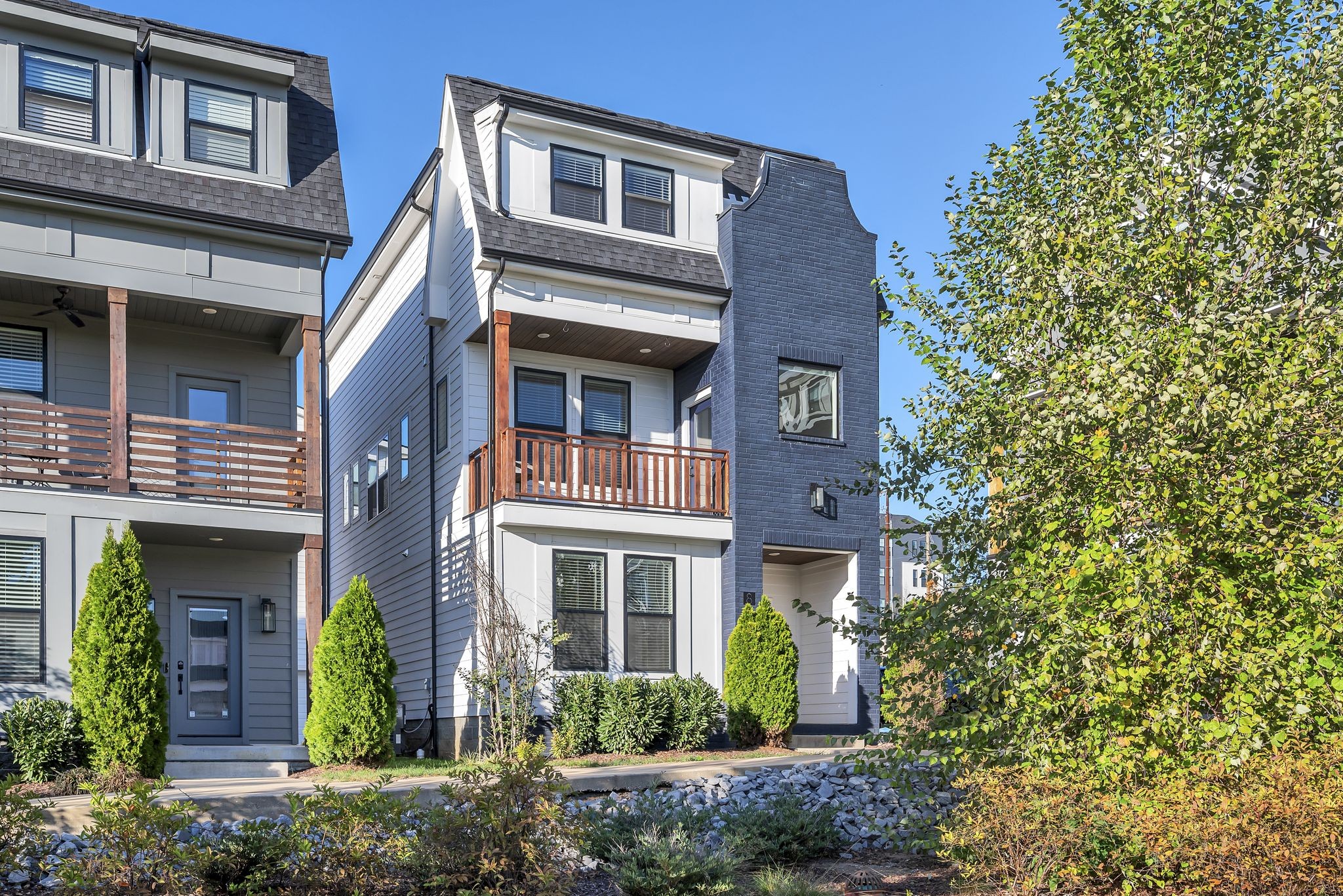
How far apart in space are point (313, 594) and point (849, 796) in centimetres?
652

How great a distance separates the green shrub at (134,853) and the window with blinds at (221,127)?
10.3 metres

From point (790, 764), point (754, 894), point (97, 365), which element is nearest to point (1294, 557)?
point (754, 894)

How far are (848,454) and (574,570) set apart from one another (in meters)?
4.30

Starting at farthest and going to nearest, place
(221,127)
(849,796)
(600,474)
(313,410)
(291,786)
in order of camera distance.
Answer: (600,474), (221,127), (313,410), (291,786), (849,796)

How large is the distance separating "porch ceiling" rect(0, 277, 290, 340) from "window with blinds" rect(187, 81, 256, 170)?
5.81 feet

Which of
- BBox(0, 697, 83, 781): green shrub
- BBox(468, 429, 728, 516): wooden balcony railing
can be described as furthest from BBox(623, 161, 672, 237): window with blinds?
BBox(0, 697, 83, 781): green shrub

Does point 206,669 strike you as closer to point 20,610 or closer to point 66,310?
point 20,610

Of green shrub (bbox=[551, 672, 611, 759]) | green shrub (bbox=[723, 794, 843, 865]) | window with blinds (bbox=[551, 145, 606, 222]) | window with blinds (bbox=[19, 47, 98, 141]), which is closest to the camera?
green shrub (bbox=[723, 794, 843, 865])

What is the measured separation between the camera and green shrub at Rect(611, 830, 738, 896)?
6.88 m

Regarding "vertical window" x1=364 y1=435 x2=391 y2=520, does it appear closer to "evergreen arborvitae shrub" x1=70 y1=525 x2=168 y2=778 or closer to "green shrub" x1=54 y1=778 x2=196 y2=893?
"evergreen arborvitae shrub" x1=70 y1=525 x2=168 y2=778

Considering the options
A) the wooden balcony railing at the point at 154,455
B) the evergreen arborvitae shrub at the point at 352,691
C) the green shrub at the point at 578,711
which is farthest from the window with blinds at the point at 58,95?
the green shrub at the point at 578,711

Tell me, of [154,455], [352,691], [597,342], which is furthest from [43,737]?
[597,342]

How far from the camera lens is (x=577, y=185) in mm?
16922

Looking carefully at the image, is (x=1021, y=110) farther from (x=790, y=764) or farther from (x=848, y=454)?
(x=848, y=454)
